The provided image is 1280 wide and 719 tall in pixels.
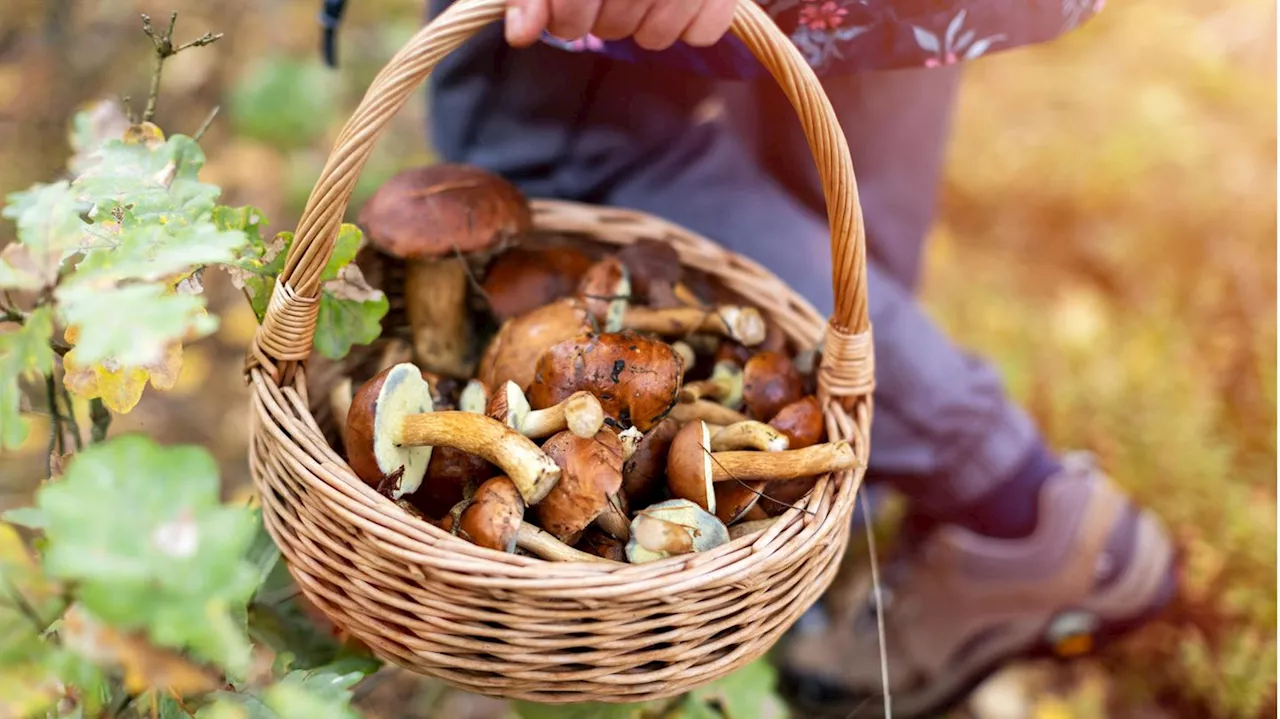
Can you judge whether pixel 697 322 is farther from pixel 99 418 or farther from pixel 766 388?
pixel 99 418

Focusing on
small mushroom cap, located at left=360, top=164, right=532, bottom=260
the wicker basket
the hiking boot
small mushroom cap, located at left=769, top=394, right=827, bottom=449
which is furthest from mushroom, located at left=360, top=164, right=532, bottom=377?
the hiking boot

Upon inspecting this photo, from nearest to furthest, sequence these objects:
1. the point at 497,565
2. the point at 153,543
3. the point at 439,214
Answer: the point at 153,543, the point at 497,565, the point at 439,214

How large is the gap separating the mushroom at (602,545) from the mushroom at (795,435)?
7.2 inches

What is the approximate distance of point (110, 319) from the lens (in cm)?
67

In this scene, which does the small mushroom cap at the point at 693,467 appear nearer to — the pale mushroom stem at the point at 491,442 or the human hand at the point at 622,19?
the pale mushroom stem at the point at 491,442

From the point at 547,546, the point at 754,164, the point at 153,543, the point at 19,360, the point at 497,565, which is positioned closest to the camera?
the point at 153,543

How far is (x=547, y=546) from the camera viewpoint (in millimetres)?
982

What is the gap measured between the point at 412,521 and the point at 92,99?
241cm

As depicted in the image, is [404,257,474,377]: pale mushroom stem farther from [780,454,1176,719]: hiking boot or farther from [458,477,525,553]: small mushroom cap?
[780,454,1176,719]: hiking boot

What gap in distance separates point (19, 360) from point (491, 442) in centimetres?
44

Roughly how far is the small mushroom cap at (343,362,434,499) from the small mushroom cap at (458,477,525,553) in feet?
0.35

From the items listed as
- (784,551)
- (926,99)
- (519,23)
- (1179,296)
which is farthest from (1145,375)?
(519,23)

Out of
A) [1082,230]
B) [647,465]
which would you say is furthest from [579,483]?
[1082,230]

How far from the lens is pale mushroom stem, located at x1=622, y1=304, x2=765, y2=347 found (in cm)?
129
